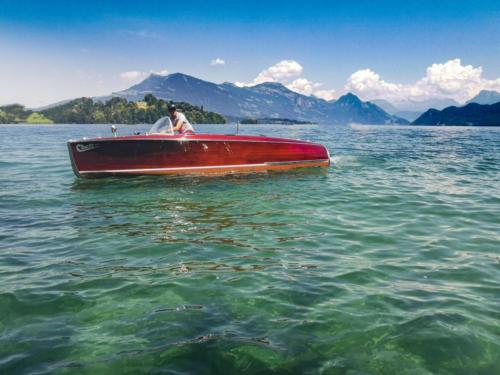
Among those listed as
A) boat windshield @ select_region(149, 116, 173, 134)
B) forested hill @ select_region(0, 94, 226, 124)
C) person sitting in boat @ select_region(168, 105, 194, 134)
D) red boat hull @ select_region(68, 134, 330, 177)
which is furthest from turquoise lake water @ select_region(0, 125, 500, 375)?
forested hill @ select_region(0, 94, 226, 124)

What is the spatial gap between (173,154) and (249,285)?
35.1ft

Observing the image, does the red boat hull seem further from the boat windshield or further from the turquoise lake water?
the turquoise lake water

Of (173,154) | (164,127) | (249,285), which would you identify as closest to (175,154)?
(173,154)

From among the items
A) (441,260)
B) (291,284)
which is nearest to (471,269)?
A: (441,260)

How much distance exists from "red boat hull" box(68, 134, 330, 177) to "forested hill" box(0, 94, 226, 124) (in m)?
166

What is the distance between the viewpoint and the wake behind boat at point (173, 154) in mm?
14688

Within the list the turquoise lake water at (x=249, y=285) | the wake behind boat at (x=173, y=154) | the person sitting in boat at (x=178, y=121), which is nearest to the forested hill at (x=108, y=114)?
the wake behind boat at (x=173, y=154)

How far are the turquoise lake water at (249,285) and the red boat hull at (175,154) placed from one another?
10.8ft

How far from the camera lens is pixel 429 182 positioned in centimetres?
1498

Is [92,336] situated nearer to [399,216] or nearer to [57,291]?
[57,291]

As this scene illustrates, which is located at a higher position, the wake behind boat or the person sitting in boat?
the person sitting in boat

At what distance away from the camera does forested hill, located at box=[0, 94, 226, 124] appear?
17888 cm

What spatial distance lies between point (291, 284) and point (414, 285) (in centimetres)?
187

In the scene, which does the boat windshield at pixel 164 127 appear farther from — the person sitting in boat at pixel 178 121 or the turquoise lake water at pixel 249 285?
the turquoise lake water at pixel 249 285
